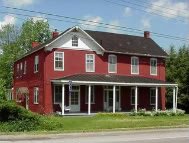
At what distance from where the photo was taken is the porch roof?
1596 inches

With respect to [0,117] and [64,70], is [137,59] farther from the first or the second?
[0,117]

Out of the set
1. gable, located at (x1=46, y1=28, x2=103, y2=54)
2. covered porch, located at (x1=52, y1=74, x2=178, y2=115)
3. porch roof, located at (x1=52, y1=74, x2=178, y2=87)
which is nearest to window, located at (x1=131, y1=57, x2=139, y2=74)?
porch roof, located at (x1=52, y1=74, x2=178, y2=87)

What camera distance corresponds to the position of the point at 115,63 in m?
46.1

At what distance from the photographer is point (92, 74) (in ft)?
145

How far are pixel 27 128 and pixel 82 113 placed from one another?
1751 centimetres

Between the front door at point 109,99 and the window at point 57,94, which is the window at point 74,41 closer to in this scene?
the window at point 57,94

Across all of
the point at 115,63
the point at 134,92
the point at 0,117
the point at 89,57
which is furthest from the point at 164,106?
the point at 0,117

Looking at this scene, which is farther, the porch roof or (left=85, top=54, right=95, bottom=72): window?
(left=85, top=54, right=95, bottom=72): window

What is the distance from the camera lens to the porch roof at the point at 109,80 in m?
40.5

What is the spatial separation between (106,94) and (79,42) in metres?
5.98

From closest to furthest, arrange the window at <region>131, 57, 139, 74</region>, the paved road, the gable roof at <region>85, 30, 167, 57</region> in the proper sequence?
the paved road, the gable roof at <region>85, 30, 167, 57</region>, the window at <region>131, 57, 139, 74</region>

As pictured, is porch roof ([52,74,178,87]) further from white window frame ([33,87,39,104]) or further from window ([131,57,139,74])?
white window frame ([33,87,39,104])

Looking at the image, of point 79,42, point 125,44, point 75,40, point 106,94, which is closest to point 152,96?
point 106,94

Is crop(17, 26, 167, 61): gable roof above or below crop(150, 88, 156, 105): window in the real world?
above
